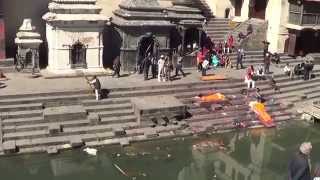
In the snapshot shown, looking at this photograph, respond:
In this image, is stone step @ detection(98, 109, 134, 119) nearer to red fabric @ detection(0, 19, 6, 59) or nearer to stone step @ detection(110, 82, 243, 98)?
stone step @ detection(110, 82, 243, 98)

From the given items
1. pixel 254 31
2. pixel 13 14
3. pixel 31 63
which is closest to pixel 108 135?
pixel 31 63

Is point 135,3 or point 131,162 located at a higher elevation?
point 135,3

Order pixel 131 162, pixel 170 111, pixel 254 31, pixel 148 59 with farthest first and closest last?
pixel 254 31
pixel 148 59
pixel 170 111
pixel 131 162

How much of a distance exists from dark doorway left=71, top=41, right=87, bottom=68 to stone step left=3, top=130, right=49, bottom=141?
21.9 feet

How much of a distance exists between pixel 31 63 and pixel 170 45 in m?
7.51

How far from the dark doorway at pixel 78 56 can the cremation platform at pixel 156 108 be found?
456cm

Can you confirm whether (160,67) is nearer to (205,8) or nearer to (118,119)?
(118,119)

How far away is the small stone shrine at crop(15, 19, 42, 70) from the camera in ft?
85.5

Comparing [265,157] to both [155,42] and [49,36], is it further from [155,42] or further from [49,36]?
[49,36]

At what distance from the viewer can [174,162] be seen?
63.3 ft

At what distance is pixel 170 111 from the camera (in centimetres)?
2189

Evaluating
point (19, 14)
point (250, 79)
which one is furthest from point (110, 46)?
point (250, 79)

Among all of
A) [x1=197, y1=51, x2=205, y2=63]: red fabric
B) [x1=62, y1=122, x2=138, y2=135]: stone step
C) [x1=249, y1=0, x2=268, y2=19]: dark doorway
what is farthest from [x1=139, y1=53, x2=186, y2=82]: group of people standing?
[x1=249, y1=0, x2=268, y2=19]: dark doorway

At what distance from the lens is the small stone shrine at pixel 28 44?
2605 cm
